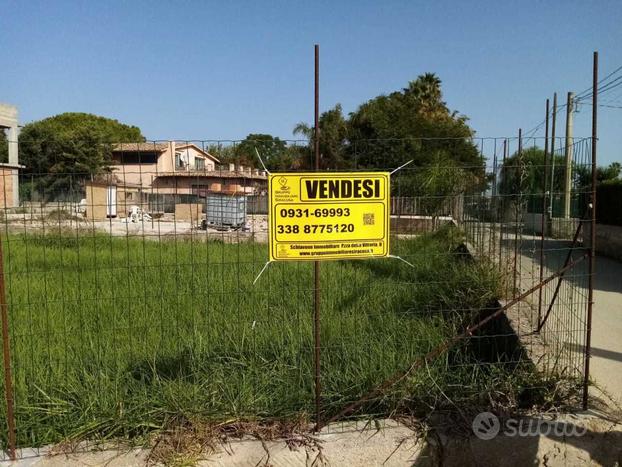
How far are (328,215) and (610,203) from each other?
45.4ft

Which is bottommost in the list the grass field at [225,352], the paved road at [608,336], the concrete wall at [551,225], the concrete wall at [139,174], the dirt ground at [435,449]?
the dirt ground at [435,449]

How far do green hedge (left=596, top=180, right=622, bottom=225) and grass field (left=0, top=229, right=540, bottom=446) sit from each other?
9646 millimetres

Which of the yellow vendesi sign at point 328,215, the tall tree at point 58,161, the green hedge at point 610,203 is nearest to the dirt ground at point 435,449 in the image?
the yellow vendesi sign at point 328,215

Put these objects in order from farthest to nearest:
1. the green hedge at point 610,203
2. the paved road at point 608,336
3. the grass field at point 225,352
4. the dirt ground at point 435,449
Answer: the green hedge at point 610,203
the paved road at point 608,336
the grass field at point 225,352
the dirt ground at point 435,449

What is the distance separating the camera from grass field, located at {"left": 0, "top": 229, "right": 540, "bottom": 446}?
3.32 m

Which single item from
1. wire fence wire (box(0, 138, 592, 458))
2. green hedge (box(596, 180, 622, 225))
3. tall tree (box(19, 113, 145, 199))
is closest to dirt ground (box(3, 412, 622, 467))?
wire fence wire (box(0, 138, 592, 458))

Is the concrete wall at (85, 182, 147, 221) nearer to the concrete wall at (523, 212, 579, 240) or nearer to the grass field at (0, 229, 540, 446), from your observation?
the grass field at (0, 229, 540, 446)

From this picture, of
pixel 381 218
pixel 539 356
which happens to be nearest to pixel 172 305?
pixel 381 218

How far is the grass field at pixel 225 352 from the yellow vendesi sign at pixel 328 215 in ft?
2.88

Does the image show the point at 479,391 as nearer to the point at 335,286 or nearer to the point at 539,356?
the point at 539,356

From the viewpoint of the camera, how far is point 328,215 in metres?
3.17

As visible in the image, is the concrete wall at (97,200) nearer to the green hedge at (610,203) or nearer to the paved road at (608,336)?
the paved road at (608,336)

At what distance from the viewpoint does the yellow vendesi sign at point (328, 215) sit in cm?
312

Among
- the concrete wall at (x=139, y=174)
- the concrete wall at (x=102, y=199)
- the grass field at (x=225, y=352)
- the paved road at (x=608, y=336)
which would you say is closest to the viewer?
the grass field at (x=225, y=352)
